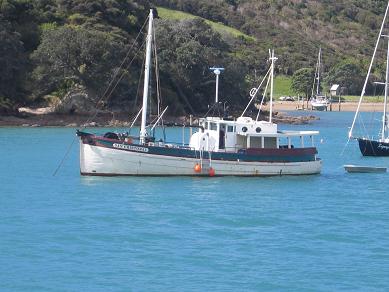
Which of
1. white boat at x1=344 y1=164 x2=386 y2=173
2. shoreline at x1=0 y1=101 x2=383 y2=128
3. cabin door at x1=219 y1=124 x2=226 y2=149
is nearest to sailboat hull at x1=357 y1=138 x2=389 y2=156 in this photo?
white boat at x1=344 y1=164 x2=386 y2=173

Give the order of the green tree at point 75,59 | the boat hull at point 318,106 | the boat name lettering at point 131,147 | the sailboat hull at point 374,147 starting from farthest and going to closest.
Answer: the boat hull at point 318,106
the green tree at point 75,59
the sailboat hull at point 374,147
the boat name lettering at point 131,147

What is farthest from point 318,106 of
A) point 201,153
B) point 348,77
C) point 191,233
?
point 191,233

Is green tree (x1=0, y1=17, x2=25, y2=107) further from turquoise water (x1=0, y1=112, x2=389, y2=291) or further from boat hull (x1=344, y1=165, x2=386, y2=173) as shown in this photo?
boat hull (x1=344, y1=165, x2=386, y2=173)

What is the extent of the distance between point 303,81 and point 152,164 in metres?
127

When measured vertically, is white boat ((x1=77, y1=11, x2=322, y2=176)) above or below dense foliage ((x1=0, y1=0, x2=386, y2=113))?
below

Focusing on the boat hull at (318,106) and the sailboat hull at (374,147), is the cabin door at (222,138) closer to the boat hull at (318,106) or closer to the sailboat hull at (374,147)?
the sailboat hull at (374,147)

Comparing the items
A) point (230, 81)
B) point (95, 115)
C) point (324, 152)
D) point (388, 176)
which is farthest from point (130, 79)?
point (388, 176)

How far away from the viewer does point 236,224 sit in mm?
34750

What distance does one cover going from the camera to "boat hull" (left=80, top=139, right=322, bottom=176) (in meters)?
45.3

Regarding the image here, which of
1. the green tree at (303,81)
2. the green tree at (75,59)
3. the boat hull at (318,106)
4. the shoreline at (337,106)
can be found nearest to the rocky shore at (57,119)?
the green tree at (75,59)

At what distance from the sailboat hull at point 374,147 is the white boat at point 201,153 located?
17.3 meters

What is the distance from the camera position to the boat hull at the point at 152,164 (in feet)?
149

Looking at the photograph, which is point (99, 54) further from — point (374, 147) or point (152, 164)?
point (152, 164)

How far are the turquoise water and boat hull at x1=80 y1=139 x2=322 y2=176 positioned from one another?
0.56m
